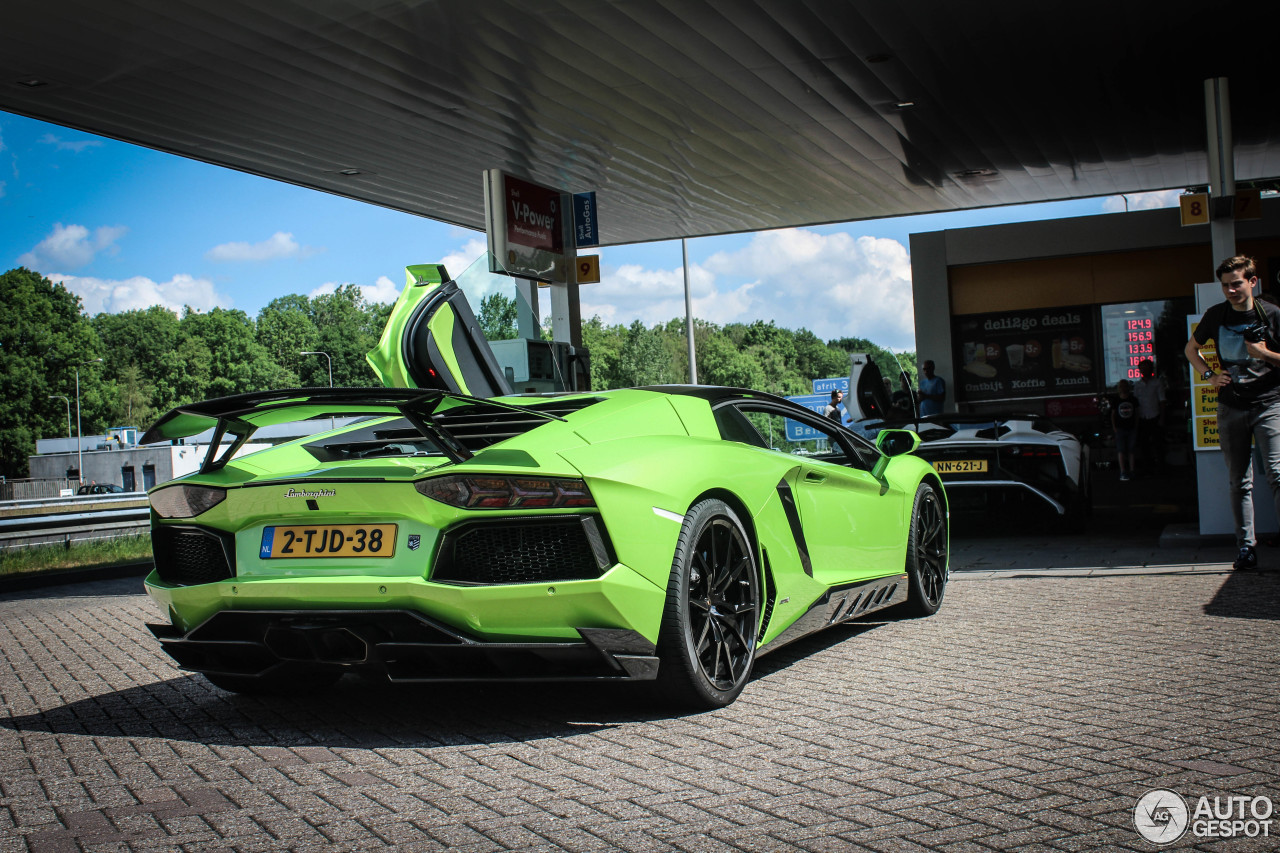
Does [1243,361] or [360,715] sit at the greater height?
[1243,361]

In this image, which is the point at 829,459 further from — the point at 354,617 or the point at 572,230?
the point at 572,230

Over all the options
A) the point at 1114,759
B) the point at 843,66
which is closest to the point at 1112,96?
the point at 843,66

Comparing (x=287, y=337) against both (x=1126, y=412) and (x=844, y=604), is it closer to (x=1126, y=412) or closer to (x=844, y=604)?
(x=1126, y=412)

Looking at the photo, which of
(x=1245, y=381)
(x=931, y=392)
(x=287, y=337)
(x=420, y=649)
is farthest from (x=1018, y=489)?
(x=287, y=337)

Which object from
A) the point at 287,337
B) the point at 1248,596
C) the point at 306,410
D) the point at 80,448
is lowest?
the point at 1248,596

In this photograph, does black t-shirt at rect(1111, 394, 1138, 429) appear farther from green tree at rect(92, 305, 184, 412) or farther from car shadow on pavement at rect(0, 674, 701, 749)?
green tree at rect(92, 305, 184, 412)

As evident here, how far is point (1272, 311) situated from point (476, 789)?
620 centimetres

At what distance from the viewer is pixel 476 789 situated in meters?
3.29

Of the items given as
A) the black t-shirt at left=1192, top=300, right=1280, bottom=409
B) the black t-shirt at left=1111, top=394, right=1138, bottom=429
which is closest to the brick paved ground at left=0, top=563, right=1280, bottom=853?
the black t-shirt at left=1192, top=300, right=1280, bottom=409

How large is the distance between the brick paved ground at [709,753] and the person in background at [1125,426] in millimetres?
14240

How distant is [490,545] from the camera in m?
3.76

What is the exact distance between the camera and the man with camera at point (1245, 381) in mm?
7133

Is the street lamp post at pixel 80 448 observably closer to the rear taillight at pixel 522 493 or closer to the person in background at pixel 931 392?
the person in background at pixel 931 392

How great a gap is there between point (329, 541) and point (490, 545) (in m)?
0.59
